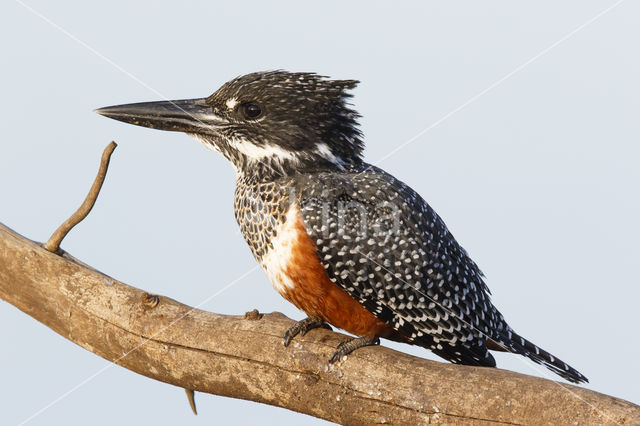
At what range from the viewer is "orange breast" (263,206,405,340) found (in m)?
4.45

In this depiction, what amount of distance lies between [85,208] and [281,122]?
4.13ft

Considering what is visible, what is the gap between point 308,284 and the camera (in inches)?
176

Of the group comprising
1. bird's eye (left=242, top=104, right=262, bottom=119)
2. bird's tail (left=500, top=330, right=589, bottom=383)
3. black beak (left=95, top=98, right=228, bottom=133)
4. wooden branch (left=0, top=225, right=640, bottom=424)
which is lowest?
wooden branch (left=0, top=225, right=640, bottom=424)

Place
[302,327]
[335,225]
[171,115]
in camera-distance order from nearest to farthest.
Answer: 1. [335,225]
2. [302,327]
3. [171,115]

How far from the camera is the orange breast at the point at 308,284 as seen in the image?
4.45 m

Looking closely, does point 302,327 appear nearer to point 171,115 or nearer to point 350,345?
point 350,345

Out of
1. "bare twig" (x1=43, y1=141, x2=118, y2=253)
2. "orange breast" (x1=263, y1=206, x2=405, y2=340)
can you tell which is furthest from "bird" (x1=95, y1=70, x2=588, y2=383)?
"bare twig" (x1=43, y1=141, x2=118, y2=253)

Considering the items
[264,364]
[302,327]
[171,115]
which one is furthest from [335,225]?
[171,115]

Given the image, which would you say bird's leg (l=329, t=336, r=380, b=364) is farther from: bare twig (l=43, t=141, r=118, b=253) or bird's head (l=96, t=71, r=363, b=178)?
bare twig (l=43, t=141, r=118, b=253)

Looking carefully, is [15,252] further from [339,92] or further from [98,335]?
[339,92]

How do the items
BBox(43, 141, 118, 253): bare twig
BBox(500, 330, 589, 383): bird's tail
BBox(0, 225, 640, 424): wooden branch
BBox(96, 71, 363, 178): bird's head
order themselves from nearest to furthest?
BBox(0, 225, 640, 424): wooden branch → BBox(43, 141, 118, 253): bare twig → BBox(96, 71, 363, 178): bird's head → BBox(500, 330, 589, 383): bird's tail

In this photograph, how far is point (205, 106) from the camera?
16.3ft

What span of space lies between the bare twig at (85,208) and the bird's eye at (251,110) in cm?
79

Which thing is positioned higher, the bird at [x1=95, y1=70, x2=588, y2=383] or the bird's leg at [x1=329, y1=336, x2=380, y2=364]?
the bird at [x1=95, y1=70, x2=588, y2=383]
